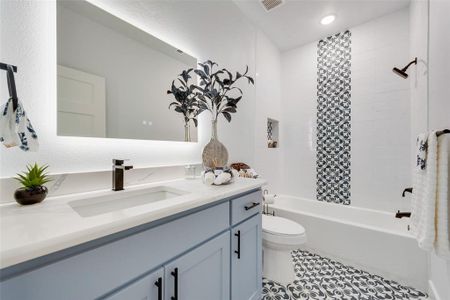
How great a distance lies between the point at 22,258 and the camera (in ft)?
1.36

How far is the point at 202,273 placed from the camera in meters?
0.89

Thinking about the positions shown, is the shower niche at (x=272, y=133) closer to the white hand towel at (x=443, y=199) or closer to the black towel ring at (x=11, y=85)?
the white hand towel at (x=443, y=199)

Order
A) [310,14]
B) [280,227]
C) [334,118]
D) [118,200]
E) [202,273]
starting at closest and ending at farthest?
[202,273] < [118,200] < [280,227] < [310,14] < [334,118]

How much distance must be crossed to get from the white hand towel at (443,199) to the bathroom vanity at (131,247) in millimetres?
904

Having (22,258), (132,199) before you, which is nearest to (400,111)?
(132,199)

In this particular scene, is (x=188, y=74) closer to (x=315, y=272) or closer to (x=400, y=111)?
(x=315, y=272)

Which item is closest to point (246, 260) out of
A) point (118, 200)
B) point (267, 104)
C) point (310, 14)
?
point (118, 200)

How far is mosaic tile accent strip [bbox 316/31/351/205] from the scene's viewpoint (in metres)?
2.53

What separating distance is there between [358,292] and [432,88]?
1.59 m

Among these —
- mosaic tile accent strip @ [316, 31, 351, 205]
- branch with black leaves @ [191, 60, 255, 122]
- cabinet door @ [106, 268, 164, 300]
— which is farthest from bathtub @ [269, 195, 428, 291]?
cabinet door @ [106, 268, 164, 300]

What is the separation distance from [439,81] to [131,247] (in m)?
1.86

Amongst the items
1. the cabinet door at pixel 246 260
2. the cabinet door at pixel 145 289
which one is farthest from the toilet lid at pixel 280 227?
the cabinet door at pixel 145 289

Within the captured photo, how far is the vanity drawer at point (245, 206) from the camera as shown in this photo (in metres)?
1.10

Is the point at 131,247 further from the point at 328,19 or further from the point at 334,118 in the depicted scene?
the point at 328,19
